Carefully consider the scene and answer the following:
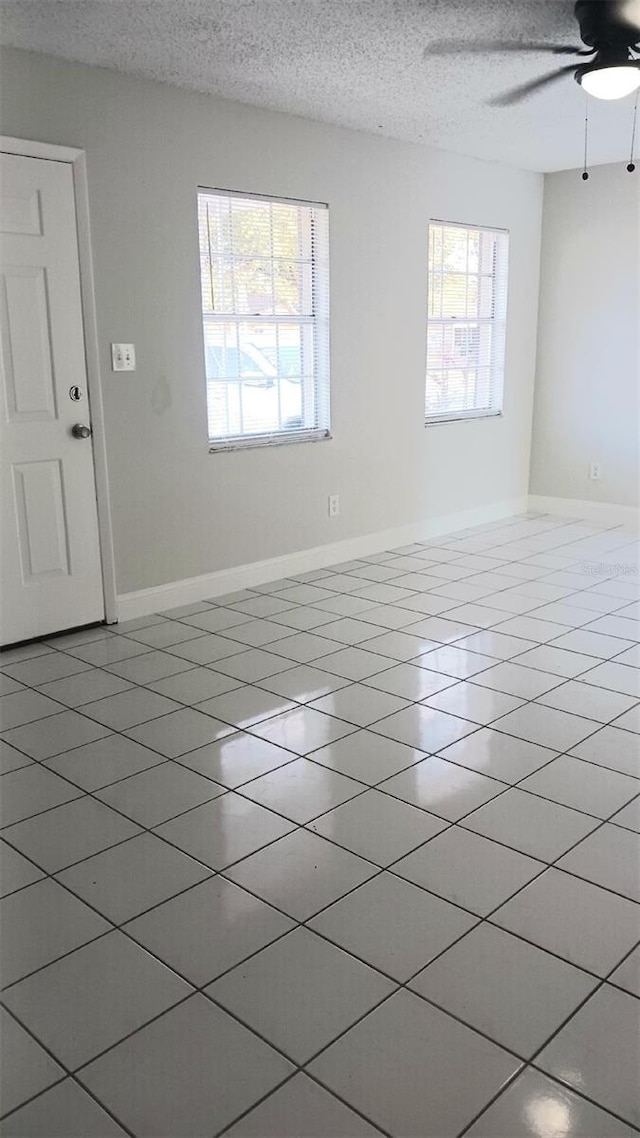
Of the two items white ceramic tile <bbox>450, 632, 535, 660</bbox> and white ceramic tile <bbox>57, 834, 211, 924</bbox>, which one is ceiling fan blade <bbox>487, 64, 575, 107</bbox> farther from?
white ceramic tile <bbox>57, 834, 211, 924</bbox>

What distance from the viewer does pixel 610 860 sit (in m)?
2.14

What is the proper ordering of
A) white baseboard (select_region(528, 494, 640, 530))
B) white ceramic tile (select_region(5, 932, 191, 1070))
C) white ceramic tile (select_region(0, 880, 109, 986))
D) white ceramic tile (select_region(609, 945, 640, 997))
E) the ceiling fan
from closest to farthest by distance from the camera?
1. white ceramic tile (select_region(5, 932, 191, 1070))
2. white ceramic tile (select_region(609, 945, 640, 997))
3. white ceramic tile (select_region(0, 880, 109, 986))
4. the ceiling fan
5. white baseboard (select_region(528, 494, 640, 530))

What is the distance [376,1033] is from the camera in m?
1.62

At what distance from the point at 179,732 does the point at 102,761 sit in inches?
11.3

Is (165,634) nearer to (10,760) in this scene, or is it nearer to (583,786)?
(10,760)

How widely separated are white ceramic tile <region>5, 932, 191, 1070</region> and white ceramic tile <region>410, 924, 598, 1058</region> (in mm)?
521

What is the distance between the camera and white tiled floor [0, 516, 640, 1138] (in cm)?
152

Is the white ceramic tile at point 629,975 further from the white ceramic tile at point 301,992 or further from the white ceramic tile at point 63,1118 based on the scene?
the white ceramic tile at point 63,1118

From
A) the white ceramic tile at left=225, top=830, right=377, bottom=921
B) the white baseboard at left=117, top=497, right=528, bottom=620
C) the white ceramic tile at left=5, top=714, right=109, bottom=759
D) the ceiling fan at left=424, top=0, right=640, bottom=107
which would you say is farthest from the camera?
the white baseboard at left=117, top=497, right=528, bottom=620

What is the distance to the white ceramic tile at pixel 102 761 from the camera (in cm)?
258

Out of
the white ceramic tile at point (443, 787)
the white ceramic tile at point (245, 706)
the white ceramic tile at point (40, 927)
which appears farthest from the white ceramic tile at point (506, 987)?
the white ceramic tile at point (245, 706)

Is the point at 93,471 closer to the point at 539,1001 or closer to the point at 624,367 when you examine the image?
the point at 539,1001

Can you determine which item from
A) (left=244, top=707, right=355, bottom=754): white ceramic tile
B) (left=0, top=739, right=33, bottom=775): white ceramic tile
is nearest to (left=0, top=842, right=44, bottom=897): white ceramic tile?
(left=0, top=739, right=33, bottom=775): white ceramic tile

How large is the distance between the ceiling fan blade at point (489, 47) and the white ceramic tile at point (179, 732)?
2540mm
